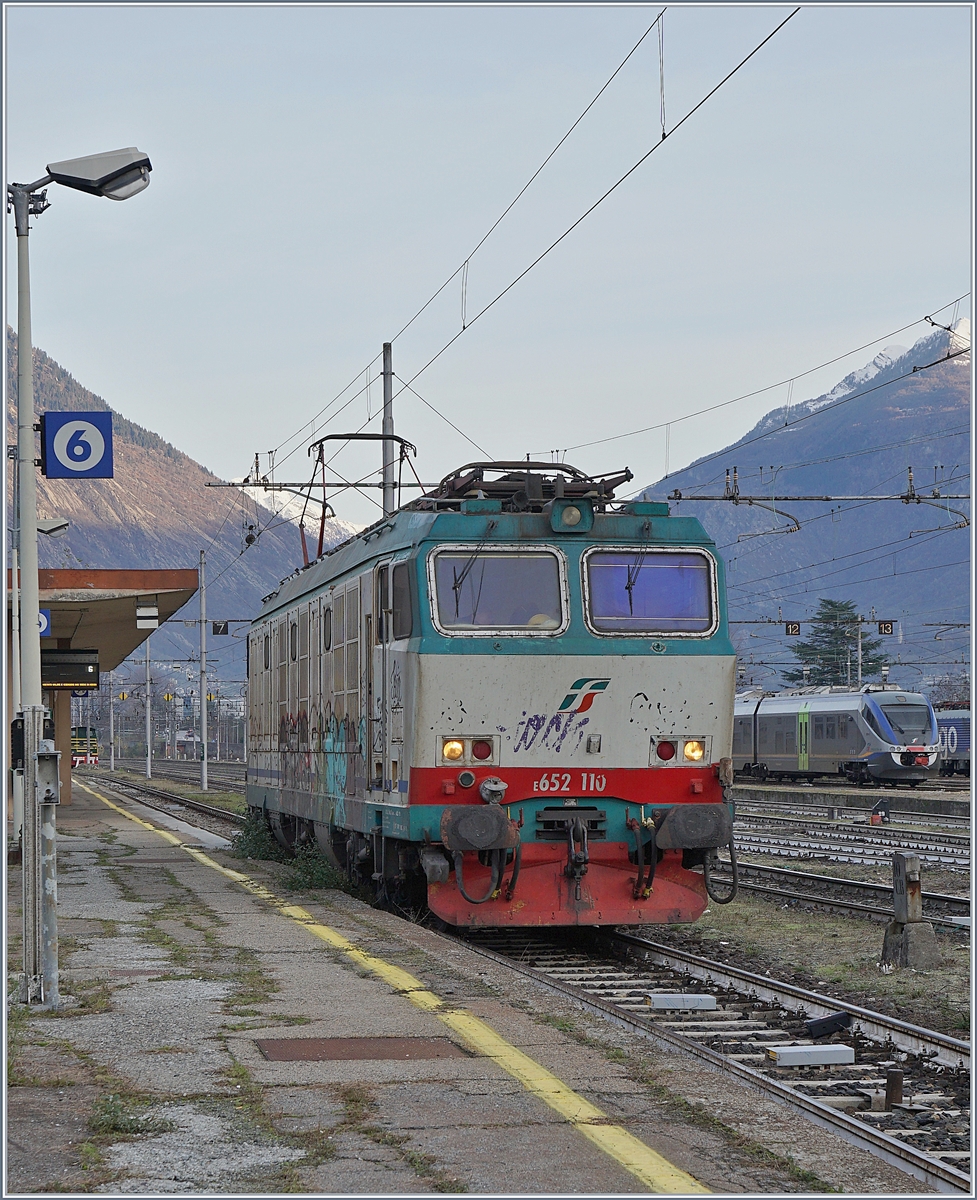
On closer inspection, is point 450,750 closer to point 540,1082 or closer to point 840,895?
point 540,1082

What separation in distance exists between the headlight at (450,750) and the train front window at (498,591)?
2.77 ft

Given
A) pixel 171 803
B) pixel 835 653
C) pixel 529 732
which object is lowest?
pixel 171 803

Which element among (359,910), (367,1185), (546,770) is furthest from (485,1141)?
(359,910)

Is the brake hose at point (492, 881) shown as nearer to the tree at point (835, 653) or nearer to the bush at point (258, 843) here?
the bush at point (258, 843)

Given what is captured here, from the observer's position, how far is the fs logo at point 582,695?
11711 millimetres

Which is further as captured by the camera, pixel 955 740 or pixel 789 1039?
pixel 955 740

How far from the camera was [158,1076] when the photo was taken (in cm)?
665

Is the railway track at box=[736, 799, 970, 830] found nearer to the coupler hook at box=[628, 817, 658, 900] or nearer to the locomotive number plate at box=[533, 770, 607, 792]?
the coupler hook at box=[628, 817, 658, 900]

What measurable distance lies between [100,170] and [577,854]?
5.85 m

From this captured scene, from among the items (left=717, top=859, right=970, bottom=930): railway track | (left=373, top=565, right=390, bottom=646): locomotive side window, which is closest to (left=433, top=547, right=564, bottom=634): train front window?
(left=373, top=565, right=390, bottom=646): locomotive side window

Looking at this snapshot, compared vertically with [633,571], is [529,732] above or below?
below

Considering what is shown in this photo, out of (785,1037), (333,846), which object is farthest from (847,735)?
(785,1037)

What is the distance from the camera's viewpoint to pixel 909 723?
43.1 meters

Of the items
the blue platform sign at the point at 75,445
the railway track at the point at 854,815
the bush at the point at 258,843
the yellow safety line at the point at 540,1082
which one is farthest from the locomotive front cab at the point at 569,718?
the railway track at the point at 854,815
